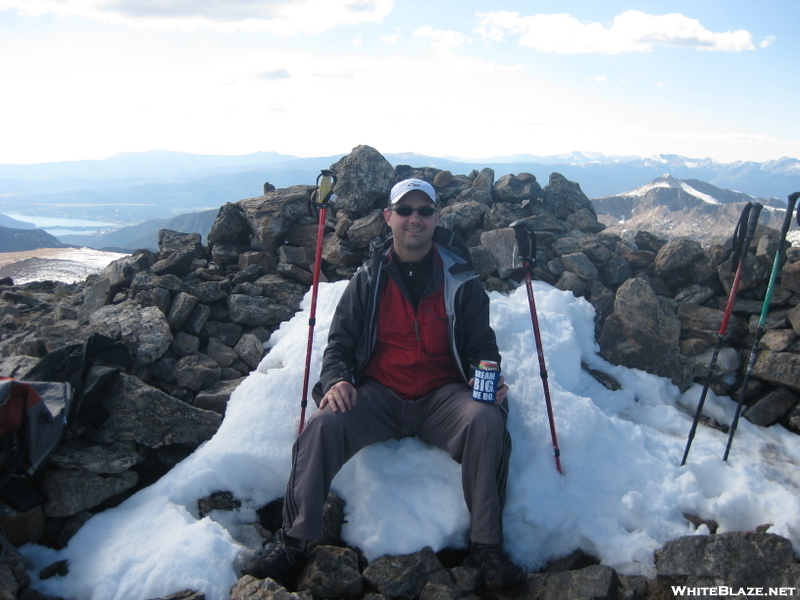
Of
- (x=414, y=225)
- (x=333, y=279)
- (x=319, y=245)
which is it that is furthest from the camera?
(x=333, y=279)

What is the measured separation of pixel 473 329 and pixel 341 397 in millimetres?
1754

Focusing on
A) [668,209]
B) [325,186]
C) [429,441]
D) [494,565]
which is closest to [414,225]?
[325,186]

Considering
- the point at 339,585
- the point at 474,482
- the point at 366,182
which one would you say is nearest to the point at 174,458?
the point at 339,585

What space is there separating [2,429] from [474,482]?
4.64m

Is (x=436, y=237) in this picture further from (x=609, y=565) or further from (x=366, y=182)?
(x=366, y=182)

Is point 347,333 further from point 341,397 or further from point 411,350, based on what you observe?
point 341,397

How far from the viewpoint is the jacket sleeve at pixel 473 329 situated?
5.63 meters

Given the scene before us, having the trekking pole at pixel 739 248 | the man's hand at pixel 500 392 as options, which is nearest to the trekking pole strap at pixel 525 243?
the man's hand at pixel 500 392

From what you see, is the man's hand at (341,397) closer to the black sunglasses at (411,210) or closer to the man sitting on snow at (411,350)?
the man sitting on snow at (411,350)

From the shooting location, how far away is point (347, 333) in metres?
5.69

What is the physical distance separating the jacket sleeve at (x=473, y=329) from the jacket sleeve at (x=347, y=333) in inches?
45.6

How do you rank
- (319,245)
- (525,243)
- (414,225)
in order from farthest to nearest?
1. (319,245)
2. (525,243)
3. (414,225)

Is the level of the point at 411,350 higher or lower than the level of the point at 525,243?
lower

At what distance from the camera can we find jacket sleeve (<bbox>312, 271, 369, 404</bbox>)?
551 centimetres
